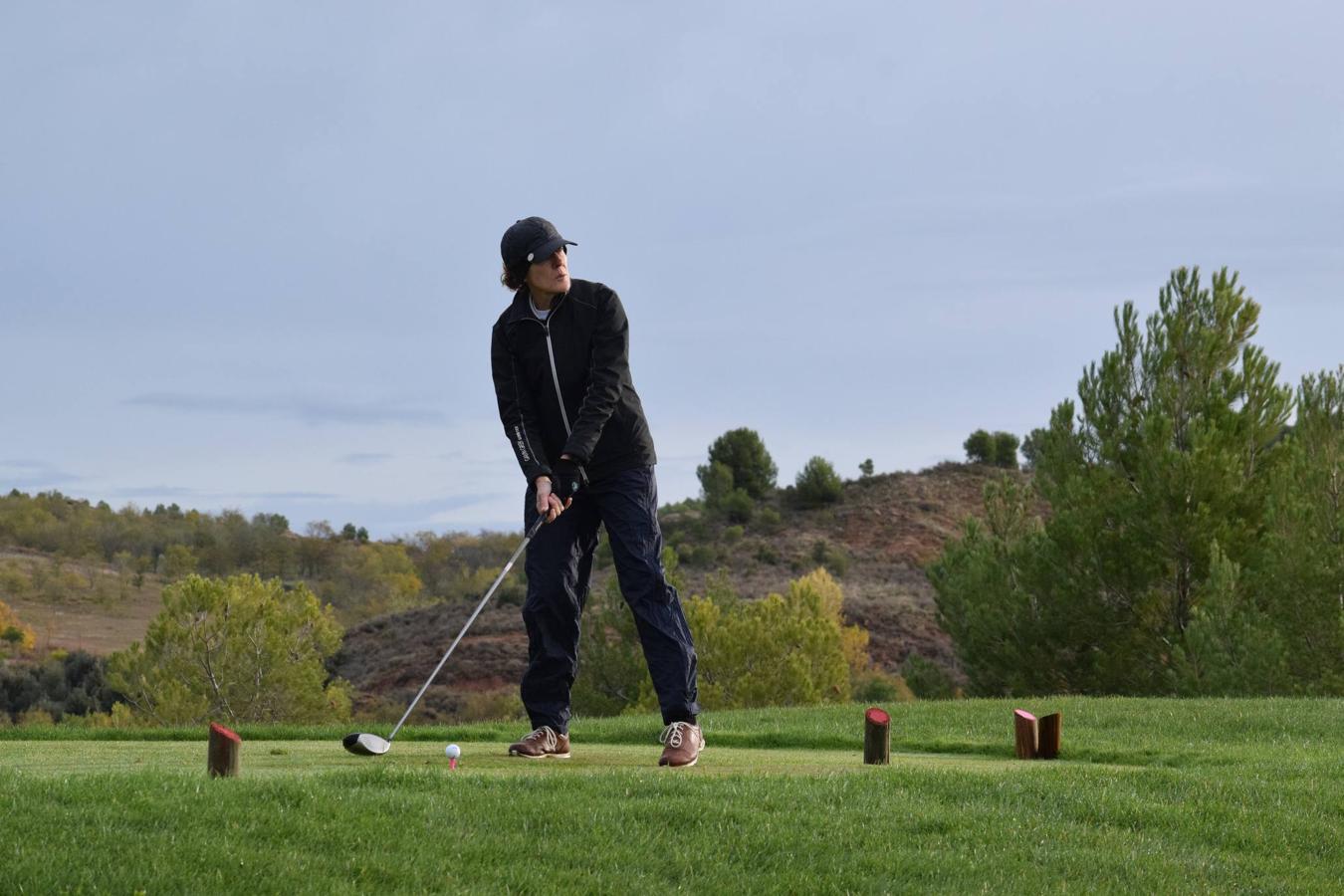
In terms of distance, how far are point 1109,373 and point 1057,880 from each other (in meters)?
21.3

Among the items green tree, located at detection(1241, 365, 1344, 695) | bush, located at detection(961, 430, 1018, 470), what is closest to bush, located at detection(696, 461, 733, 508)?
bush, located at detection(961, 430, 1018, 470)

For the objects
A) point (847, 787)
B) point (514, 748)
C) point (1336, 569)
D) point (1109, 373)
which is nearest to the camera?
point (847, 787)

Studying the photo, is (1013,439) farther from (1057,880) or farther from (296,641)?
(1057,880)

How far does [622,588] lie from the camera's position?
298 inches

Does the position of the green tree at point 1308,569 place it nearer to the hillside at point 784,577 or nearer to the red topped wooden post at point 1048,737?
the red topped wooden post at point 1048,737

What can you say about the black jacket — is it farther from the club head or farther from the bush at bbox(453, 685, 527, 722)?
the bush at bbox(453, 685, 527, 722)

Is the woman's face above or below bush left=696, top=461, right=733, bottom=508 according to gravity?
below

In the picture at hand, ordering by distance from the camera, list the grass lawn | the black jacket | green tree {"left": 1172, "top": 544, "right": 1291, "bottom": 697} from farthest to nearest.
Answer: green tree {"left": 1172, "top": 544, "right": 1291, "bottom": 697} → the black jacket → the grass lawn

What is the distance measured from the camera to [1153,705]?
13.1 meters

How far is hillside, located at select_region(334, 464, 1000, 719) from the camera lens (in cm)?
4550

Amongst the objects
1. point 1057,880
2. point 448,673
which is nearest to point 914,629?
point 448,673

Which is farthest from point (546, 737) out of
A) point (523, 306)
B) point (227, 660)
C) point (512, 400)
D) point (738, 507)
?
point (738, 507)

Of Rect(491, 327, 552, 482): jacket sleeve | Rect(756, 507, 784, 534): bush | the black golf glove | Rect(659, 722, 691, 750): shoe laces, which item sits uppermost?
Rect(756, 507, 784, 534): bush

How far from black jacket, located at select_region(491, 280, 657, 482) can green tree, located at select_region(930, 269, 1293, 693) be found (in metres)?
18.2
